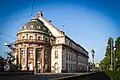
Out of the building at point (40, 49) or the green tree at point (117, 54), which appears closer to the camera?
the green tree at point (117, 54)

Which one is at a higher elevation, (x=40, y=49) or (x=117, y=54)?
(x=40, y=49)

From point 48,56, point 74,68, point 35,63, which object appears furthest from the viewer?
point 74,68

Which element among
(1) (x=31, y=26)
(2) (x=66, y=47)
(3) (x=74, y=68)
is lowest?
(3) (x=74, y=68)

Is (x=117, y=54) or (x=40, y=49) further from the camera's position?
(x=40, y=49)

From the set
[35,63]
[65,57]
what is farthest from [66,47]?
[35,63]

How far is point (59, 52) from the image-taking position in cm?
9200

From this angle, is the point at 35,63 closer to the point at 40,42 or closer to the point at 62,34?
the point at 40,42

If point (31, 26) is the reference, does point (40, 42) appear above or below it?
below

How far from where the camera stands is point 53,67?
9125cm

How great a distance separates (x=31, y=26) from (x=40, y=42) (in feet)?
21.4

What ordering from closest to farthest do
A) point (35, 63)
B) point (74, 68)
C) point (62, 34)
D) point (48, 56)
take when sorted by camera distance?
point (35, 63)
point (48, 56)
point (62, 34)
point (74, 68)

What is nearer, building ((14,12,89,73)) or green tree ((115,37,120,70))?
green tree ((115,37,120,70))

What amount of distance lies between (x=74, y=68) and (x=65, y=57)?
1871 centimetres

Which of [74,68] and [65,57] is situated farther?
[74,68]
